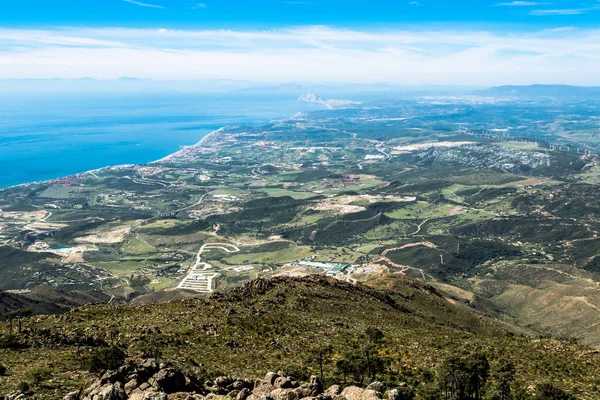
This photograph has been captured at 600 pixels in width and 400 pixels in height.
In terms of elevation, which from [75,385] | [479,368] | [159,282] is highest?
[75,385]

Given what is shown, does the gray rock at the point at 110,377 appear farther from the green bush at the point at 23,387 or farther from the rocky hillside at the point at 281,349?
the green bush at the point at 23,387

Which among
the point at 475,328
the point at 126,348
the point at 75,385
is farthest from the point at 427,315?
the point at 75,385

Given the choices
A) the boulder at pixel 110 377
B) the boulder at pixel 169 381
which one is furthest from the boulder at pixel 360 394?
the boulder at pixel 110 377

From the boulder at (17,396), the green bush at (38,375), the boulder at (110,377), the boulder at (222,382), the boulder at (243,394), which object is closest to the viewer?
the boulder at (17,396)

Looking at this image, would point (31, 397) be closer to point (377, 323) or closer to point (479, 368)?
point (479, 368)

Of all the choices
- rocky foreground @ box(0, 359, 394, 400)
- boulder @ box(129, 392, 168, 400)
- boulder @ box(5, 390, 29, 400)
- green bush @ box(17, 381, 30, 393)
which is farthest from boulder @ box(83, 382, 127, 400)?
green bush @ box(17, 381, 30, 393)

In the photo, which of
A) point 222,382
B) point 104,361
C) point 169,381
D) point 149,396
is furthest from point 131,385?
point 104,361
